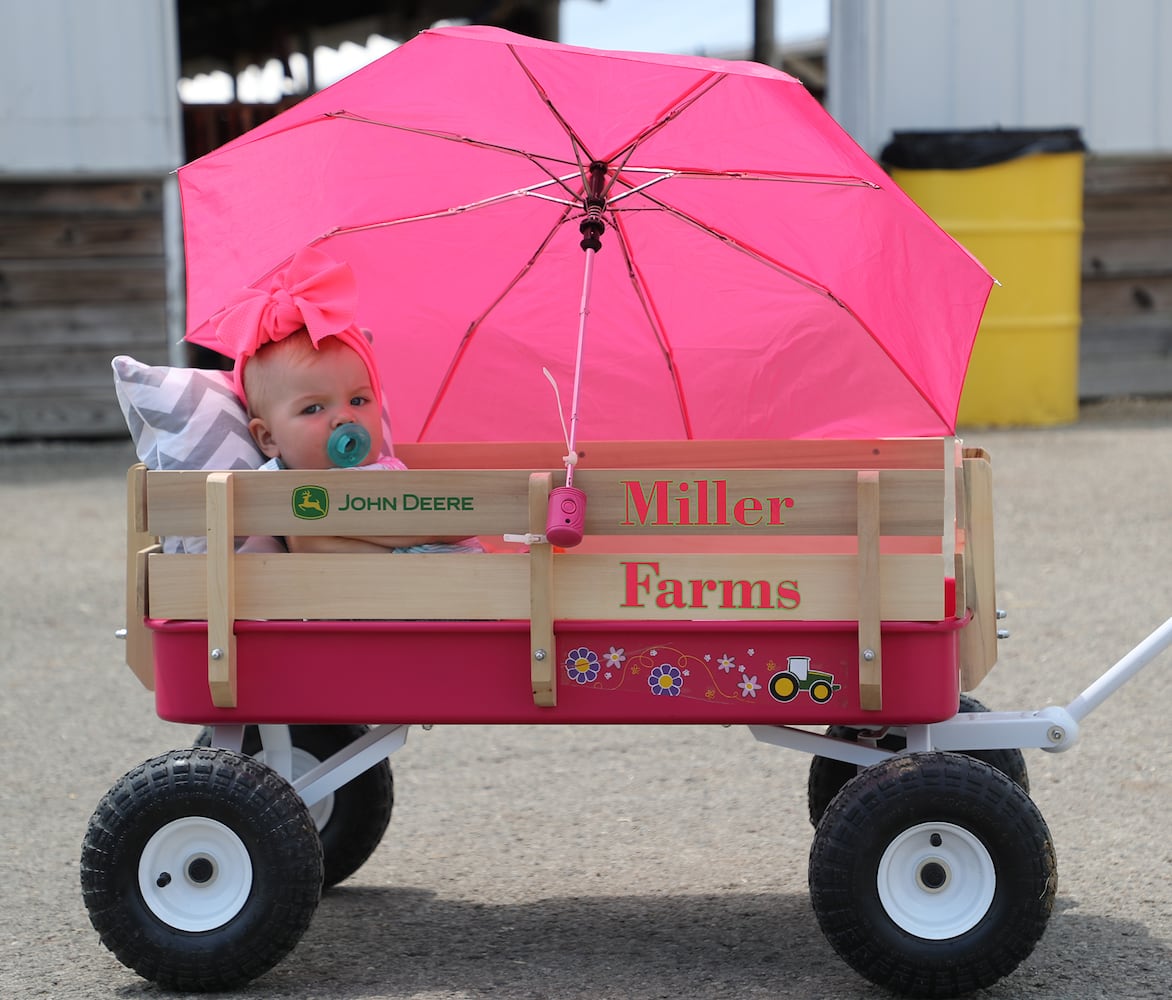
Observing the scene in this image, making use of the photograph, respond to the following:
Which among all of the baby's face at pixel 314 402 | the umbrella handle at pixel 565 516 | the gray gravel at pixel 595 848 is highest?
the baby's face at pixel 314 402

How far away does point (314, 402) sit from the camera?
3.18 metres

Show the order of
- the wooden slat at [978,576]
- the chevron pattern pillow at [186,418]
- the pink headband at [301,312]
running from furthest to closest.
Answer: the chevron pattern pillow at [186,418] < the pink headband at [301,312] < the wooden slat at [978,576]

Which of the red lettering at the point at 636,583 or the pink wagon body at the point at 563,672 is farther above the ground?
the red lettering at the point at 636,583

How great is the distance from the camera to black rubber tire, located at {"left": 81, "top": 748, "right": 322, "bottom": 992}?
2.85m

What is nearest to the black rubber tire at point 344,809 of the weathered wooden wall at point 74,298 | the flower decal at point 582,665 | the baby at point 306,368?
the baby at point 306,368

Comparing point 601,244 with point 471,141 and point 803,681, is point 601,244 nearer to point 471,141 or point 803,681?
point 471,141

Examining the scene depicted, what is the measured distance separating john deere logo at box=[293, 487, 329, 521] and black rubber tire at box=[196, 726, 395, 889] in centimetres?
78

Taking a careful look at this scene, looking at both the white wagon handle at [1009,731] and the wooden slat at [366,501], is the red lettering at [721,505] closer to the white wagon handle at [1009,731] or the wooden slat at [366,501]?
the wooden slat at [366,501]

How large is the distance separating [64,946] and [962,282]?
A: 6.97 ft

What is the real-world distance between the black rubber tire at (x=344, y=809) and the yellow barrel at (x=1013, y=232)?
8376 mm

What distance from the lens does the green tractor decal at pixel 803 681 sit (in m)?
2.84

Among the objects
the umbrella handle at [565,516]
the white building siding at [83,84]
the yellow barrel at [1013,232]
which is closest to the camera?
the umbrella handle at [565,516]

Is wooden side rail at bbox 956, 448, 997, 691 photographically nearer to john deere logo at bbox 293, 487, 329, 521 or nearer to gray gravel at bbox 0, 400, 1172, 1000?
gray gravel at bbox 0, 400, 1172, 1000

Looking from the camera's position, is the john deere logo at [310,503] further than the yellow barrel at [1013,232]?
No
